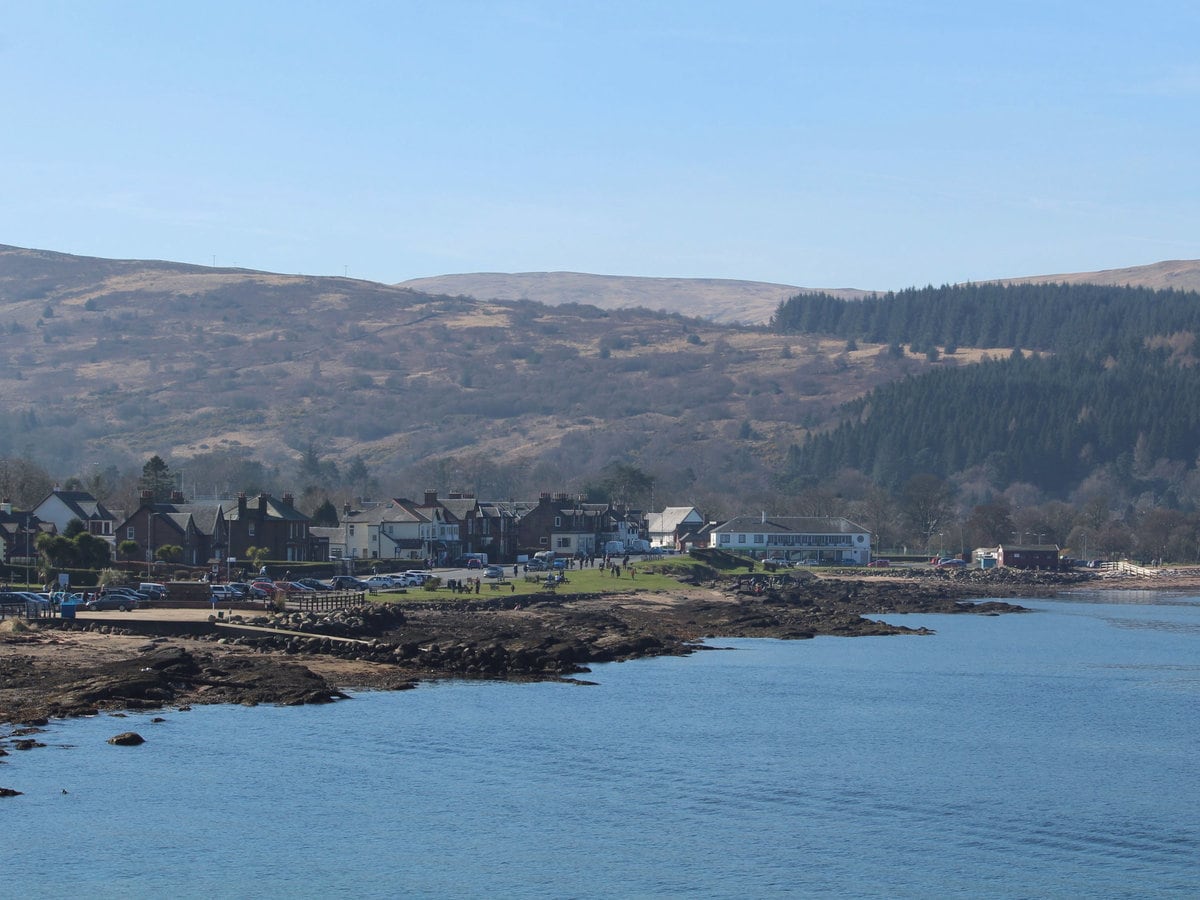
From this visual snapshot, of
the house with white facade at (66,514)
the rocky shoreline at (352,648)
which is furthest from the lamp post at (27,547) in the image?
the rocky shoreline at (352,648)

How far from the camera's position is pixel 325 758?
142 ft

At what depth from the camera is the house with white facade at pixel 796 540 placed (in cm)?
15775

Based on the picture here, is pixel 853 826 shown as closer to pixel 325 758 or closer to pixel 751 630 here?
pixel 325 758

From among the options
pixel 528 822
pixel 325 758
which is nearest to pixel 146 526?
pixel 325 758

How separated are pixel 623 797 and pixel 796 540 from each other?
4717 inches

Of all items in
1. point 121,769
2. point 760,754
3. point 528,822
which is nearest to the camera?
point 528,822

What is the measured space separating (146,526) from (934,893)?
242ft

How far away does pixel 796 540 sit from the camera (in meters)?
159

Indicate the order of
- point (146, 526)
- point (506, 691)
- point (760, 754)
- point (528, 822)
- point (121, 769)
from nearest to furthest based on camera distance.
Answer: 1. point (528, 822)
2. point (121, 769)
3. point (760, 754)
4. point (506, 691)
5. point (146, 526)

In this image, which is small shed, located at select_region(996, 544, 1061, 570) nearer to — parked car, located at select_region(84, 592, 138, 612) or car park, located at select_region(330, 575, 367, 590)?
car park, located at select_region(330, 575, 367, 590)

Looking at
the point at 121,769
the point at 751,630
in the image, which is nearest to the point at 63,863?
the point at 121,769

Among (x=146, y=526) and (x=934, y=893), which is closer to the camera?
(x=934, y=893)

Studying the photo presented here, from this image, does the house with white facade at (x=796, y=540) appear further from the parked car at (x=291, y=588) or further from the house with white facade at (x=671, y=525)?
the parked car at (x=291, y=588)

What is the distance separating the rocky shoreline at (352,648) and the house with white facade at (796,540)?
5991 centimetres
